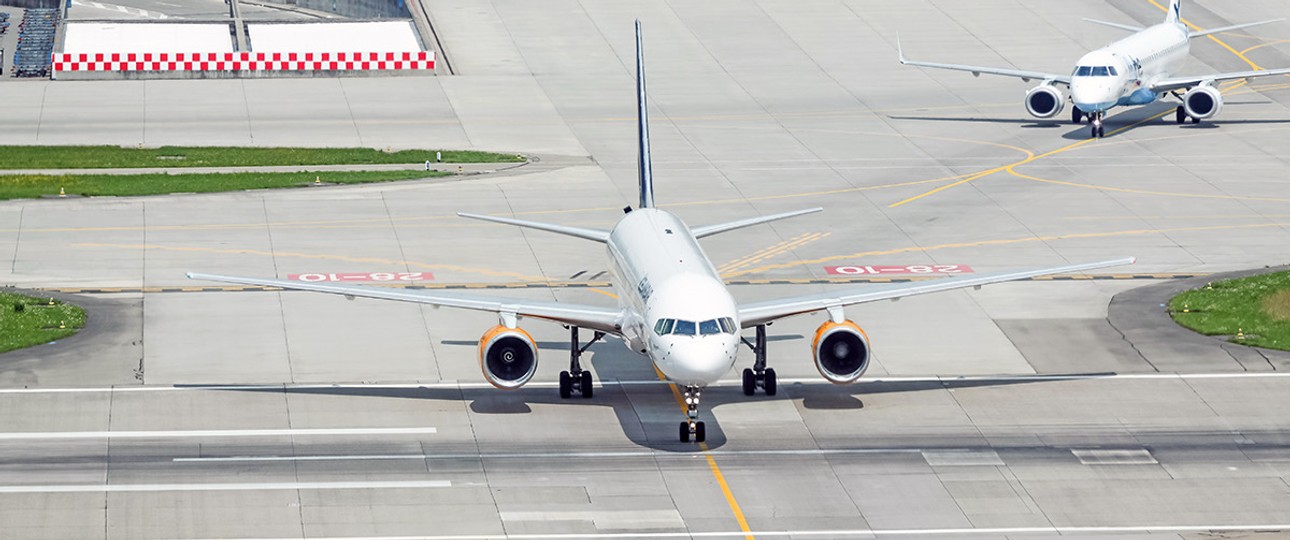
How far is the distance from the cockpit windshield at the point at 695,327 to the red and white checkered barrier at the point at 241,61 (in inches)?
2280

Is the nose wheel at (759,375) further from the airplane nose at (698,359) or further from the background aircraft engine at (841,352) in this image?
the airplane nose at (698,359)

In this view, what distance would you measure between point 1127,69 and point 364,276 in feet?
129

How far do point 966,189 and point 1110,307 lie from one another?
18.8 m

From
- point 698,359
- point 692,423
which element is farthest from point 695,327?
point 692,423

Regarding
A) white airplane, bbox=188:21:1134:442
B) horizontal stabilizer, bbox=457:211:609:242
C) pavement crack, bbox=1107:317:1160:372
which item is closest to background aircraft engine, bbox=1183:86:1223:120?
pavement crack, bbox=1107:317:1160:372

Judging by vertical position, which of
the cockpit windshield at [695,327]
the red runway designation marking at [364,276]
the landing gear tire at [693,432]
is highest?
the cockpit windshield at [695,327]

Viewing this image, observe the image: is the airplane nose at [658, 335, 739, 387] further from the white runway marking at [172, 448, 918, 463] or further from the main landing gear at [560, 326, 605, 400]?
the main landing gear at [560, 326, 605, 400]

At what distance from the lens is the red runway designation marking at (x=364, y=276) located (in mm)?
58719

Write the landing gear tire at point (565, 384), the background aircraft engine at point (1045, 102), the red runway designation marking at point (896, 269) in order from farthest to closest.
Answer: the background aircraft engine at point (1045, 102)
the red runway designation marking at point (896, 269)
the landing gear tire at point (565, 384)

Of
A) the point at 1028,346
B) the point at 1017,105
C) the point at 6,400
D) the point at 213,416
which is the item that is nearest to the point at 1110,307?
the point at 1028,346

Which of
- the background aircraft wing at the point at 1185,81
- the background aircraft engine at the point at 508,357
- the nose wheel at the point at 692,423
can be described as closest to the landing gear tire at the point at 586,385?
the background aircraft engine at the point at 508,357

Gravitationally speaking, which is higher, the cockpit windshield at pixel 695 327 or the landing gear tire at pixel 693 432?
the cockpit windshield at pixel 695 327

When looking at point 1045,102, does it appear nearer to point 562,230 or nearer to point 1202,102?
point 1202,102

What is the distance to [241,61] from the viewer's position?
95625 mm
